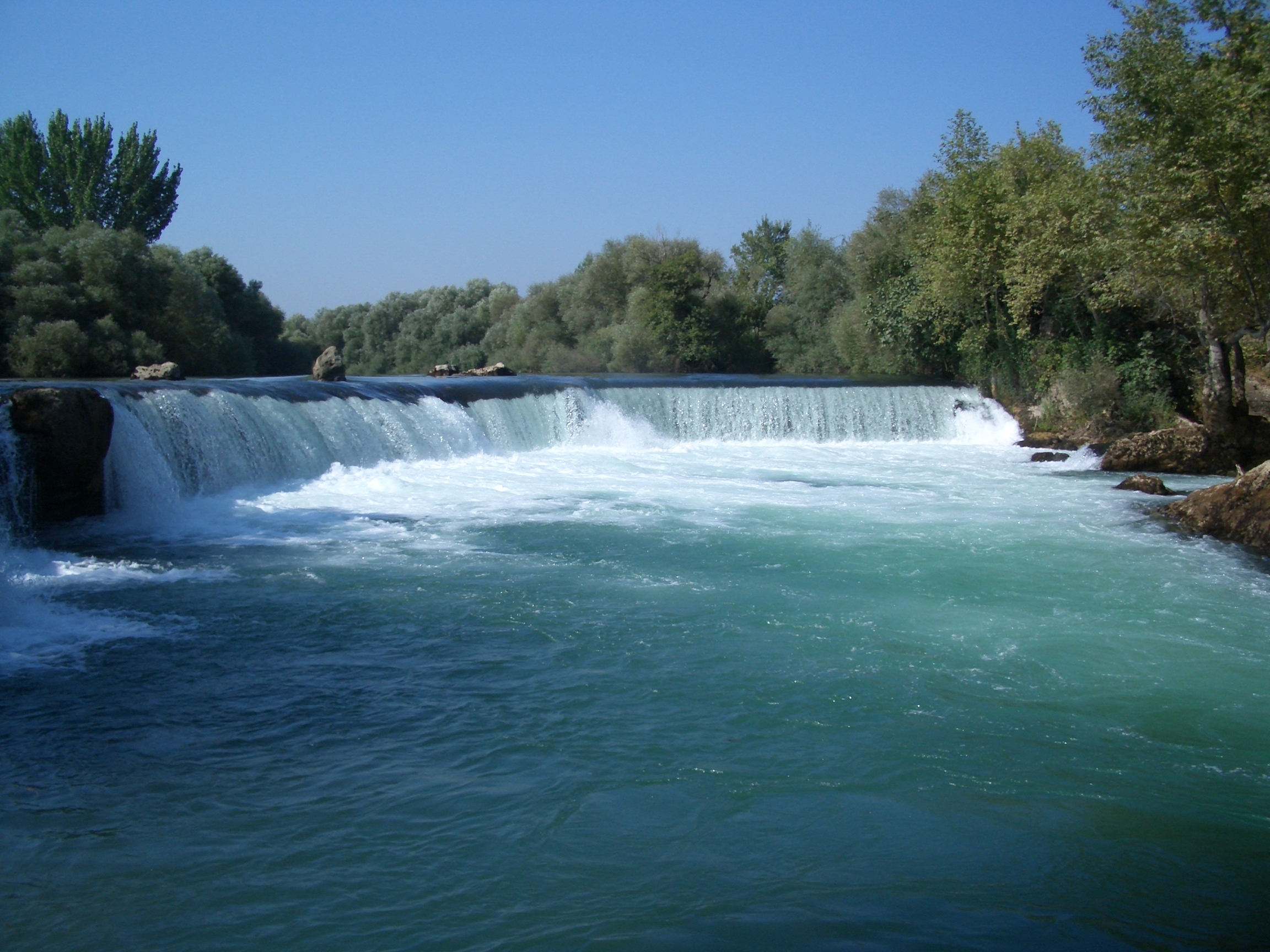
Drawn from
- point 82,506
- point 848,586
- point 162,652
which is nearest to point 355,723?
point 162,652

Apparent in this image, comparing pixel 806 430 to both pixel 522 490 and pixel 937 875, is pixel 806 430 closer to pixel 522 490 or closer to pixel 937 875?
pixel 522 490

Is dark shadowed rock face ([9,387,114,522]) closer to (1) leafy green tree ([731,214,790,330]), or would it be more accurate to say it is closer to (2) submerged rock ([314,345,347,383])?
(2) submerged rock ([314,345,347,383])

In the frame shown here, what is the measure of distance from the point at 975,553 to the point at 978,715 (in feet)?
13.6

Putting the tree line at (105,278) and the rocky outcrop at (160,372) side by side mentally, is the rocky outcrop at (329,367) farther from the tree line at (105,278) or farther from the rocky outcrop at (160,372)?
the tree line at (105,278)

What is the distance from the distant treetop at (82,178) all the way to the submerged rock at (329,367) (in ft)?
55.6

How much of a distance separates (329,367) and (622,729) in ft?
52.8

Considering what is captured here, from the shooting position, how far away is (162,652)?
20.0 feet

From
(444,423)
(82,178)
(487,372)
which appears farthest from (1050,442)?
(82,178)

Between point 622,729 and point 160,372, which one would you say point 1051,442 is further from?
point 160,372

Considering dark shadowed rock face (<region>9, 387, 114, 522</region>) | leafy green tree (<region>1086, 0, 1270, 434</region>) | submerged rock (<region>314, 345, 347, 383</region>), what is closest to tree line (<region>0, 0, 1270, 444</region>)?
leafy green tree (<region>1086, 0, 1270, 434</region>)

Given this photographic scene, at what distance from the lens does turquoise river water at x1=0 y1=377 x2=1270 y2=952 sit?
3.46 meters

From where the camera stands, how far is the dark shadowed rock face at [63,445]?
32.0 ft

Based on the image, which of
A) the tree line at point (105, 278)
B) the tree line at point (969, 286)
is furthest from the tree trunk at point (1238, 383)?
the tree line at point (105, 278)

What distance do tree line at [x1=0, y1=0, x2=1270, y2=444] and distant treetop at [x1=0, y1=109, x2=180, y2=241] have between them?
0.41ft
